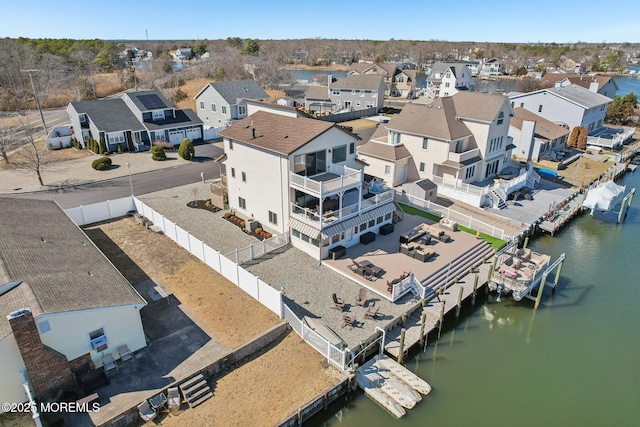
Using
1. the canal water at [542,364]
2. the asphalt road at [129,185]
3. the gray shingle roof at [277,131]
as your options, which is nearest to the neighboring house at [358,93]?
the asphalt road at [129,185]

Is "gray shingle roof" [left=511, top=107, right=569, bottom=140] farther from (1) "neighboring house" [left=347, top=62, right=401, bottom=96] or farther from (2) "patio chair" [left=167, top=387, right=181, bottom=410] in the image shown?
(1) "neighboring house" [left=347, top=62, right=401, bottom=96]

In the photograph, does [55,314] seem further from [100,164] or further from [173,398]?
[100,164]

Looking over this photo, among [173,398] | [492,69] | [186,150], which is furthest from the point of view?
[492,69]

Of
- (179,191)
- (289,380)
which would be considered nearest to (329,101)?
(179,191)

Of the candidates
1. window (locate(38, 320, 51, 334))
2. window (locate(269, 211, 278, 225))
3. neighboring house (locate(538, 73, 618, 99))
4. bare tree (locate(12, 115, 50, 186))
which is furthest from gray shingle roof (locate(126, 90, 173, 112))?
neighboring house (locate(538, 73, 618, 99))

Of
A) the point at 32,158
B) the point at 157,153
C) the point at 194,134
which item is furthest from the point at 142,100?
the point at 32,158

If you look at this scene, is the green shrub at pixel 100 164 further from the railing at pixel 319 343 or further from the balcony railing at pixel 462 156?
the balcony railing at pixel 462 156

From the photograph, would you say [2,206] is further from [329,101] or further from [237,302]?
[329,101]
